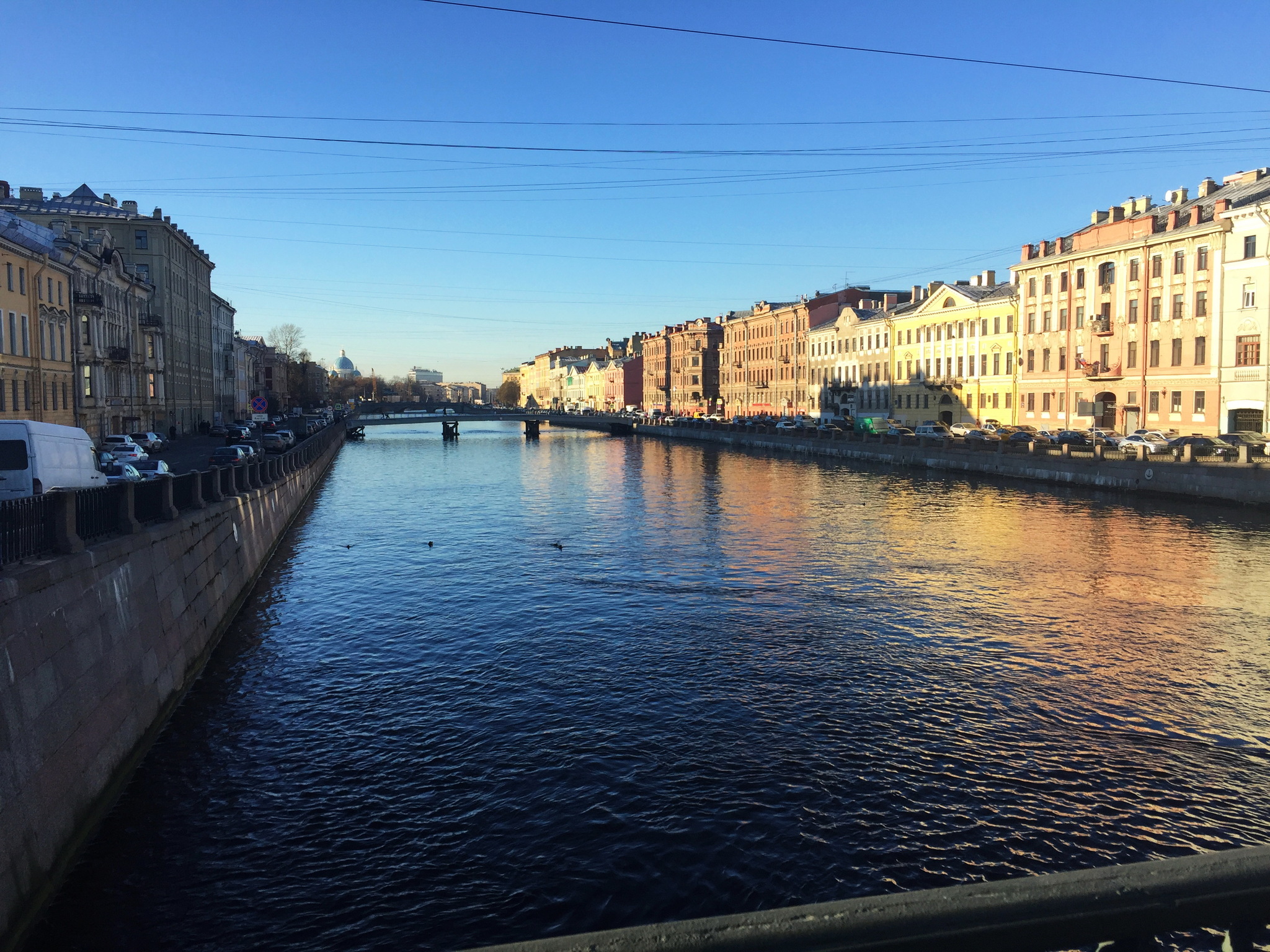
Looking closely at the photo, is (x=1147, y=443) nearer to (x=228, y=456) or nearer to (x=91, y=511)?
(x=228, y=456)

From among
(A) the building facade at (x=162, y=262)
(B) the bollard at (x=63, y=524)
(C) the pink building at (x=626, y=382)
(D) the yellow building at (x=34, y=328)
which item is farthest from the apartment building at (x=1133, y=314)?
(C) the pink building at (x=626, y=382)

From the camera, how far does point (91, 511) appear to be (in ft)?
38.8

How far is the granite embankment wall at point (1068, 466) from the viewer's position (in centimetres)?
3538

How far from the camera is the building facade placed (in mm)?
71312

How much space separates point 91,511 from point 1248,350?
5467 cm

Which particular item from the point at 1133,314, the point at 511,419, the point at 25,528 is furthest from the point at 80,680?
the point at 511,419

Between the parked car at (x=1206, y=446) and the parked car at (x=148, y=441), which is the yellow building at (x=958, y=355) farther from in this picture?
the parked car at (x=148, y=441)

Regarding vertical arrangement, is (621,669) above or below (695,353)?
below

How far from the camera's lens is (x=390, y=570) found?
2519cm

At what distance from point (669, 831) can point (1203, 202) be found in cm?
6118

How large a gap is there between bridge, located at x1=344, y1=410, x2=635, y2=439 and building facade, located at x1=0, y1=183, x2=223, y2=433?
26634 millimetres

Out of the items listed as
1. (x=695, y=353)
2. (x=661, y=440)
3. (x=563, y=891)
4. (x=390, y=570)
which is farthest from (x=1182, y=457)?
(x=695, y=353)

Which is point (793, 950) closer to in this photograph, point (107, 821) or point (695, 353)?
point (107, 821)

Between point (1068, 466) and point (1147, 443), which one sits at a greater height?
point (1147, 443)
